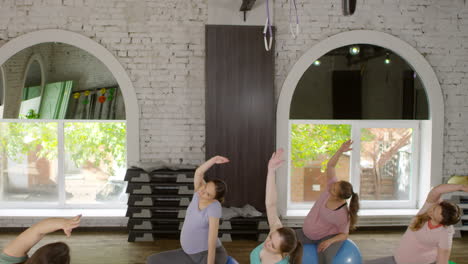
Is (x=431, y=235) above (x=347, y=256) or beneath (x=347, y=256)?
above

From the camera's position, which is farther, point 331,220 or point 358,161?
point 358,161

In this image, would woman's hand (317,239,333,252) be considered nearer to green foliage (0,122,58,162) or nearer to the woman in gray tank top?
A: the woman in gray tank top

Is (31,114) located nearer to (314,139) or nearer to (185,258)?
(185,258)

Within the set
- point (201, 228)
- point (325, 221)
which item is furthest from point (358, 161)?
point (201, 228)

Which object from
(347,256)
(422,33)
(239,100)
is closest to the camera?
(347,256)

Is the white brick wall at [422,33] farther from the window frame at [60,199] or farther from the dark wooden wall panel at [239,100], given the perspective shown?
the window frame at [60,199]

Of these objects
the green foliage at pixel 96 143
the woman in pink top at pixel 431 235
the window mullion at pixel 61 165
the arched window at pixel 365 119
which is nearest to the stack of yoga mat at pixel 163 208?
the green foliage at pixel 96 143

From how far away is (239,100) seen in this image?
6055mm

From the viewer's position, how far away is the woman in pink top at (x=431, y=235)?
3.50m

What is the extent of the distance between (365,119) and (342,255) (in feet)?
9.16

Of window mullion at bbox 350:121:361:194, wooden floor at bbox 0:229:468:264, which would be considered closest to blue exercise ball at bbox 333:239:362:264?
wooden floor at bbox 0:229:468:264

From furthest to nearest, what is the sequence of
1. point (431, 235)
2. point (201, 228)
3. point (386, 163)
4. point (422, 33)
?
point (386, 163), point (422, 33), point (201, 228), point (431, 235)

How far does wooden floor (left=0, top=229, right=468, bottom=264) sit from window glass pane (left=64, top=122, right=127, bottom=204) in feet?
1.84

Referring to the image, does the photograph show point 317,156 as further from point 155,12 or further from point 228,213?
point 155,12
